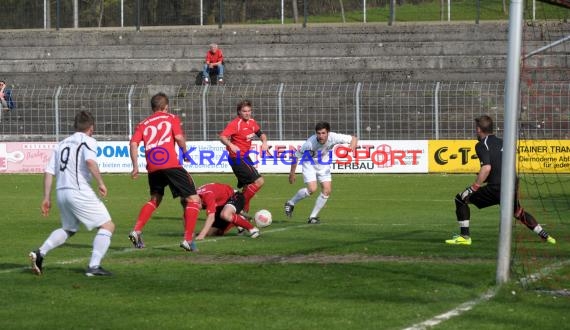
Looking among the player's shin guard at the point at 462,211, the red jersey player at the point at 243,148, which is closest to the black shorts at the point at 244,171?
the red jersey player at the point at 243,148

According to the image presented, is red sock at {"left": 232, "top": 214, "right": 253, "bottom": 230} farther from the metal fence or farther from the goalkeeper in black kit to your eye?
the metal fence

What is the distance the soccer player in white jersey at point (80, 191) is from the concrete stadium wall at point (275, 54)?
28041 millimetres

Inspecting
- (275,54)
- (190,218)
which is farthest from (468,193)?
(275,54)

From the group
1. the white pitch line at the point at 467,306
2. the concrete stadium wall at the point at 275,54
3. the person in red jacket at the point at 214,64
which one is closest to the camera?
the white pitch line at the point at 467,306

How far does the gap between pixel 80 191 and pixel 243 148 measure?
6962 mm

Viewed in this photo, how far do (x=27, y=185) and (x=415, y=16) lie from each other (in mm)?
19687

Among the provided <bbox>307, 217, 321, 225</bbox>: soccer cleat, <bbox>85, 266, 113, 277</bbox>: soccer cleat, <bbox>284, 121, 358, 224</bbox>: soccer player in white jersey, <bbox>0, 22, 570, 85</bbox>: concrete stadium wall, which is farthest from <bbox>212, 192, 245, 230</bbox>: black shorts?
<bbox>0, 22, 570, 85</bbox>: concrete stadium wall

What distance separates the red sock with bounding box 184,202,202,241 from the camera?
14086 mm

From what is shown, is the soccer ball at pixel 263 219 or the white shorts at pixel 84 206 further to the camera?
the soccer ball at pixel 263 219

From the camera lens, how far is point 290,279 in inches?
450

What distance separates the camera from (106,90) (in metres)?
38.3

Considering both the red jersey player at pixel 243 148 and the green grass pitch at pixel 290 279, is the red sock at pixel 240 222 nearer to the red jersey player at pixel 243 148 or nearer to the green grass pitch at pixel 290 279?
the green grass pitch at pixel 290 279

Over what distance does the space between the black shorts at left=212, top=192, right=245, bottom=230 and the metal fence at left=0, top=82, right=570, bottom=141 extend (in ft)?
53.6

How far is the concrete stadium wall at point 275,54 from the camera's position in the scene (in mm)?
39750
